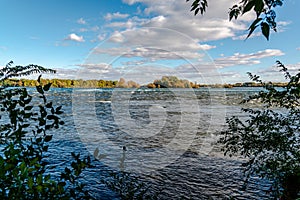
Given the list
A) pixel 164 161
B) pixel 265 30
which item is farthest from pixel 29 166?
pixel 164 161

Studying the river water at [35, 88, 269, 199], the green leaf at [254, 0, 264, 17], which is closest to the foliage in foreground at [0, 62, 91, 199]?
the green leaf at [254, 0, 264, 17]

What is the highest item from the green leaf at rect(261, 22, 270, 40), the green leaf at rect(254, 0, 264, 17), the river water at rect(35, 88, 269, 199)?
the green leaf at rect(254, 0, 264, 17)

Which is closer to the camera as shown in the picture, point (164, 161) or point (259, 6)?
point (259, 6)

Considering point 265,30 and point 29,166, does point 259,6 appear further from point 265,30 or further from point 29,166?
point 29,166

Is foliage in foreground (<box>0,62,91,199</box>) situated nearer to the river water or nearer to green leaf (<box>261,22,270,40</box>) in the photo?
green leaf (<box>261,22,270,40</box>)

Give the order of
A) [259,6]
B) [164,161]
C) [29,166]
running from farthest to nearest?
[164,161] → [29,166] → [259,6]

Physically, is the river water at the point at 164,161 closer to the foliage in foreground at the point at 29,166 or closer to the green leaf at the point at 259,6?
the foliage in foreground at the point at 29,166

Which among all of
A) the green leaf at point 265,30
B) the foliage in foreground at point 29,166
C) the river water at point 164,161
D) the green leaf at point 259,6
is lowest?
the river water at point 164,161

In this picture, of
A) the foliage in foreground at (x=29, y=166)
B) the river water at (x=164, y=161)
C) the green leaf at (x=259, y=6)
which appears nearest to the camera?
the green leaf at (x=259, y=6)

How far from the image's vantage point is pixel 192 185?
26.1ft

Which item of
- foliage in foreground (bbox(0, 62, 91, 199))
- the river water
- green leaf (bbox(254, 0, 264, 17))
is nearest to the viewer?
green leaf (bbox(254, 0, 264, 17))

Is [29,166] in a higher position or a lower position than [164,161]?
higher

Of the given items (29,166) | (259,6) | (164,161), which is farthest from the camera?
(164,161)

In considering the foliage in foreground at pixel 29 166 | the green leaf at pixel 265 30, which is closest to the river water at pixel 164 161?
the foliage in foreground at pixel 29 166
